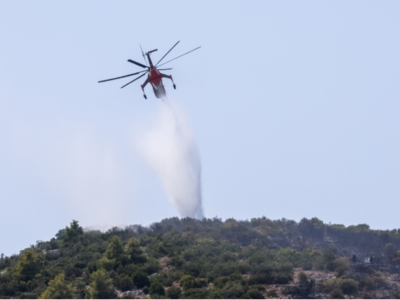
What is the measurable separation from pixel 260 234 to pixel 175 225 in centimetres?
1445

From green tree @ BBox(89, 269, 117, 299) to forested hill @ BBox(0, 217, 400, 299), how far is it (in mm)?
67

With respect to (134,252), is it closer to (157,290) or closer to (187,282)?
(187,282)

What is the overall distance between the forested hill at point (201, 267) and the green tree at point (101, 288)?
2.6 inches

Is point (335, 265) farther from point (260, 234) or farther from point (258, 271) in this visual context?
point (260, 234)

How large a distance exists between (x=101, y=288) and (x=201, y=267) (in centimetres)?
1021

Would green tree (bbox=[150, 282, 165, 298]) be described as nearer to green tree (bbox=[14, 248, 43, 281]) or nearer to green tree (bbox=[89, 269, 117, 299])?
green tree (bbox=[89, 269, 117, 299])

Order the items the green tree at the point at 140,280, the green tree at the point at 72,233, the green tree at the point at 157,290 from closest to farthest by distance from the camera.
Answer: the green tree at the point at 157,290 < the green tree at the point at 140,280 < the green tree at the point at 72,233

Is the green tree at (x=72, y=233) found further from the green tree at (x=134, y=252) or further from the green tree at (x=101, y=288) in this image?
the green tree at (x=101, y=288)

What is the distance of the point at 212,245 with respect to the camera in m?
66.9

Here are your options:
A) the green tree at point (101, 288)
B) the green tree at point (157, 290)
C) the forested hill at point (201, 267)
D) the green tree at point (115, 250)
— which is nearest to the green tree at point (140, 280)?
the forested hill at point (201, 267)

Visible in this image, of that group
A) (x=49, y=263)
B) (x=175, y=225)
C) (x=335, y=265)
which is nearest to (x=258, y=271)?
(x=335, y=265)

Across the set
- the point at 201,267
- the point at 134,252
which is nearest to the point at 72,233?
the point at 134,252

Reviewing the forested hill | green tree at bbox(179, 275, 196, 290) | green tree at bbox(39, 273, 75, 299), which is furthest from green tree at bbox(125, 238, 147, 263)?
green tree at bbox(39, 273, 75, 299)

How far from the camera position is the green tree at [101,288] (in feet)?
159
